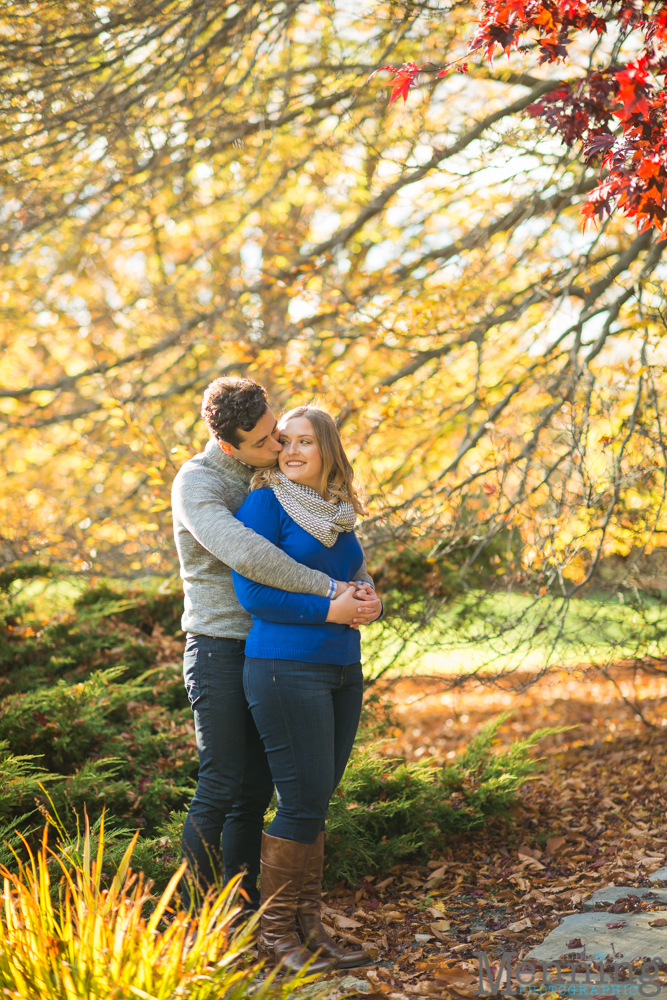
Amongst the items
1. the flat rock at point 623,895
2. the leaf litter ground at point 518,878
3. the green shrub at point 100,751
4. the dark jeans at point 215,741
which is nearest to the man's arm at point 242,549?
the dark jeans at point 215,741

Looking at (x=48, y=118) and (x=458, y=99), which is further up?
(x=458, y=99)

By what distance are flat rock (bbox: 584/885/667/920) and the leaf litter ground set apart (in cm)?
4

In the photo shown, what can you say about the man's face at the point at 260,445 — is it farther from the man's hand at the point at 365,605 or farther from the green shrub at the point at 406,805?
the green shrub at the point at 406,805

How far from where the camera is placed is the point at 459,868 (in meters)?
3.73

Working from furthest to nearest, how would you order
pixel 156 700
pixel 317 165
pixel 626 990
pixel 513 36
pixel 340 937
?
1. pixel 317 165
2. pixel 156 700
3. pixel 340 937
4. pixel 513 36
5. pixel 626 990

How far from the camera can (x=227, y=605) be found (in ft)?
9.16

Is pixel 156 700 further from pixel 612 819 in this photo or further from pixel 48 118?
pixel 48 118

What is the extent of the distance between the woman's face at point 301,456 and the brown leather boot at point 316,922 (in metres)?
1.24

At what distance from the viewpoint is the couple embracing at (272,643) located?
2561mm

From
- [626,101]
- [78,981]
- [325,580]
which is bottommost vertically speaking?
[78,981]

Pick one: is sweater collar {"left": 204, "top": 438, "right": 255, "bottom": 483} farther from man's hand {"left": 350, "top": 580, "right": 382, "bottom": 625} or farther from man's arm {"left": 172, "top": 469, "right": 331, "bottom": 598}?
man's hand {"left": 350, "top": 580, "right": 382, "bottom": 625}

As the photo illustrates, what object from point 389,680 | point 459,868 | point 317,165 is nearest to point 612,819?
point 459,868

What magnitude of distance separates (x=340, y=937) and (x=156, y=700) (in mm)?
1864

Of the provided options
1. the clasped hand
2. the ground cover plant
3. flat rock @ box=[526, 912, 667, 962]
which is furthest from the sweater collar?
flat rock @ box=[526, 912, 667, 962]
